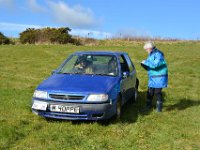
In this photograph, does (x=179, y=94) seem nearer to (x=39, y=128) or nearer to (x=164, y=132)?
(x=164, y=132)

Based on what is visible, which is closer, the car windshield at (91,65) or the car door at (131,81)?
the car windshield at (91,65)

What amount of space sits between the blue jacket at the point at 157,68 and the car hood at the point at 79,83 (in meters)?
1.16

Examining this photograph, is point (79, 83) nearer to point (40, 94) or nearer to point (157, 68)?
point (40, 94)

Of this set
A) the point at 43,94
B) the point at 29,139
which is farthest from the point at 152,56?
the point at 29,139

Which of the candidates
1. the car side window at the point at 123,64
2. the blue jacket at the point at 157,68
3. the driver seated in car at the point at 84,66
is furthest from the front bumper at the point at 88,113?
the car side window at the point at 123,64

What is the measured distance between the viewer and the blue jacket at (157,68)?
965 centimetres

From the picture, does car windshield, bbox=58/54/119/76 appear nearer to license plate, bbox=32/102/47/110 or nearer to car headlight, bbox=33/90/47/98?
car headlight, bbox=33/90/47/98

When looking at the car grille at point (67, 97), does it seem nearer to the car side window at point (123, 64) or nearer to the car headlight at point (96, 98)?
the car headlight at point (96, 98)

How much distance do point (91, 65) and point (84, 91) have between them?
159cm

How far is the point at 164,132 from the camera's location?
795cm

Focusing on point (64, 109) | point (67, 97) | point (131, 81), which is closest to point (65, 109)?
point (64, 109)

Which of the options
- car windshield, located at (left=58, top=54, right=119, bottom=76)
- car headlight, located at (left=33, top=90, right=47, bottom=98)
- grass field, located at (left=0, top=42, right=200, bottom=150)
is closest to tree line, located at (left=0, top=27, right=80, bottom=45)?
grass field, located at (left=0, top=42, right=200, bottom=150)

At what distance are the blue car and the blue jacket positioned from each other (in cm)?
72

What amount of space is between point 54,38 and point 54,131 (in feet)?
111
